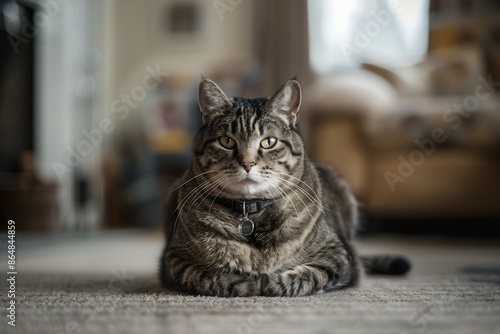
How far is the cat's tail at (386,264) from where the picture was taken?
1.53 meters

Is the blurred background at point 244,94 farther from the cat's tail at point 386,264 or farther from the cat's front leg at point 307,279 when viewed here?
the cat's front leg at point 307,279

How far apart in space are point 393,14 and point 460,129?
5.99 feet

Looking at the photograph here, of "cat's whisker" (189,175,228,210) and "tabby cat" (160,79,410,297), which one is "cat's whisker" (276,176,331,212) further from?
"cat's whisker" (189,175,228,210)

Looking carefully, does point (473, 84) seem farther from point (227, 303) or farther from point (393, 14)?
point (227, 303)

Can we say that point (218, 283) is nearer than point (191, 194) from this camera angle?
Yes

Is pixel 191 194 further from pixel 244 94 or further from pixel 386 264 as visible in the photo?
pixel 244 94

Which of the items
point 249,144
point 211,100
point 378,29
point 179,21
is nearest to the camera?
point 249,144

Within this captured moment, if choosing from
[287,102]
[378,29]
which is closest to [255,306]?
[287,102]

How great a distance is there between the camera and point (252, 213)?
1.21 metres

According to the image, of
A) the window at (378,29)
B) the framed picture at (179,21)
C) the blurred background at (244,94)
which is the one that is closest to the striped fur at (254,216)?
the blurred background at (244,94)

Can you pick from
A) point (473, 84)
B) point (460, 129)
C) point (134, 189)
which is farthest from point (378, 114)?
point (134, 189)

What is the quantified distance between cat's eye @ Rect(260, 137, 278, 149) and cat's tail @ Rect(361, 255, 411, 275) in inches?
22.6

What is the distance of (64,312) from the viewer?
40.8 inches

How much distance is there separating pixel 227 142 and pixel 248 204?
0.15m
